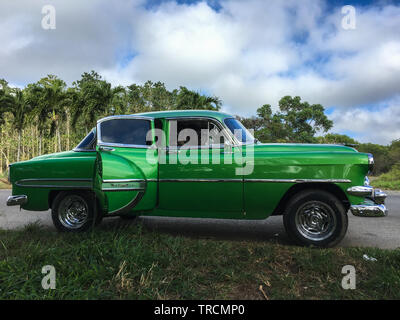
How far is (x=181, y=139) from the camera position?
14.0 feet

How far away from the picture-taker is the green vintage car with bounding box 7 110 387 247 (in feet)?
12.2

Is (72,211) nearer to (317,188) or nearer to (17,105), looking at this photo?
(317,188)

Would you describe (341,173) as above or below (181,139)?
below

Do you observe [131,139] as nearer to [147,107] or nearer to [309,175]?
[309,175]

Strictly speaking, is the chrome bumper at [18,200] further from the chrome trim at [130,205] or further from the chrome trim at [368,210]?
the chrome trim at [368,210]

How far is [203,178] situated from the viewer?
156 inches

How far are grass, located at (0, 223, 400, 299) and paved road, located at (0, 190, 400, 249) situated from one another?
0.81 metres

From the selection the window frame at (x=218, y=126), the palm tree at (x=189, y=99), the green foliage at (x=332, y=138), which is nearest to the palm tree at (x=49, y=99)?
the palm tree at (x=189, y=99)

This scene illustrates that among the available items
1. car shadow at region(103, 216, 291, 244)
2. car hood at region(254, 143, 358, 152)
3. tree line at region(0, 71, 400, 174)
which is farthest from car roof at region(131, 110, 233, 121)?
tree line at region(0, 71, 400, 174)

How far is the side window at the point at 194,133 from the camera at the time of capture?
166 inches

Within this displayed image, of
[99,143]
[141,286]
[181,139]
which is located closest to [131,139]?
[99,143]

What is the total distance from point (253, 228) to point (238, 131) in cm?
178

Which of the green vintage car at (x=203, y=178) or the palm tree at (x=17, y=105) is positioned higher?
the palm tree at (x=17, y=105)
